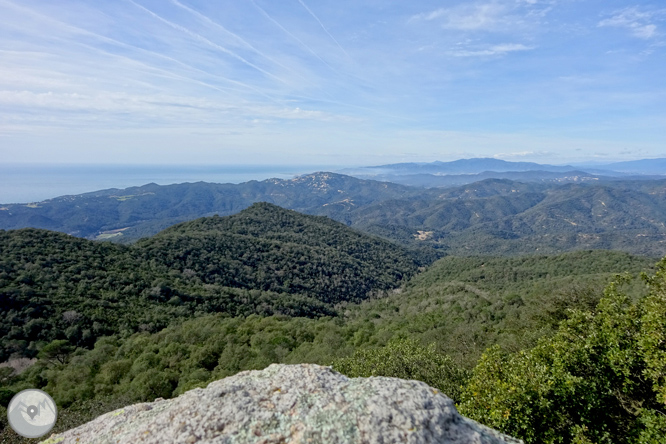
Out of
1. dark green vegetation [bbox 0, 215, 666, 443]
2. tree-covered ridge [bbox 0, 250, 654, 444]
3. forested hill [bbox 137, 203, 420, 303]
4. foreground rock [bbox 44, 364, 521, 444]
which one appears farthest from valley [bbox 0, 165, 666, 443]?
foreground rock [bbox 44, 364, 521, 444]

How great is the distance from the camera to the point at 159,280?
217 ft

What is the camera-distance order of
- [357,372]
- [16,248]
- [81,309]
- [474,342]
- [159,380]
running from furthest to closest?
[16,248], [81,309], [474,342], [159,380], [357,372]

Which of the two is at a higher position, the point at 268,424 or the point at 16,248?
the point at 268,424

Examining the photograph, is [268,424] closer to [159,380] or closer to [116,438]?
[116,438]

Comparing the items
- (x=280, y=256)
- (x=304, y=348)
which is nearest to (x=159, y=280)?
(x=304, y=348)

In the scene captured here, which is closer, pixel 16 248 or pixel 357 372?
pixel 357 372

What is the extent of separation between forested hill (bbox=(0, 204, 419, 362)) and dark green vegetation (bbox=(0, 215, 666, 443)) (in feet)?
1.25

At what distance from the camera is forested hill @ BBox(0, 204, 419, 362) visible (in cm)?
4588

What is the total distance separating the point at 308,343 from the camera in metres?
45.1

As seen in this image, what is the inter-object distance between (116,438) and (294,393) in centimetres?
398

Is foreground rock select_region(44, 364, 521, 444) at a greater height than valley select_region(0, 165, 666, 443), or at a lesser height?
greater

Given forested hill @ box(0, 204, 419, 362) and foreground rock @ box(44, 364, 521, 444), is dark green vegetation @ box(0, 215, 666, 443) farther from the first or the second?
foreground rock @ box(44, 364, 521, 444)

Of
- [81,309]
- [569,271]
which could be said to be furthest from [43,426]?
[569,271]

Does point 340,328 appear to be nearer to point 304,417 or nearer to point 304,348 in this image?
point 304,348
